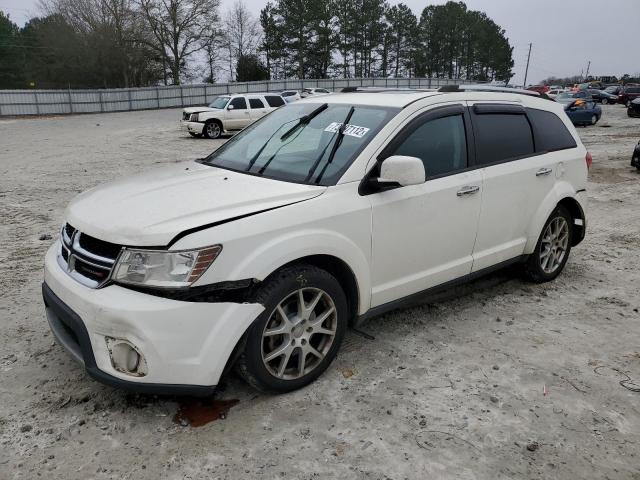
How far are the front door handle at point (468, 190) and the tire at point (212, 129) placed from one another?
1704 centimetres

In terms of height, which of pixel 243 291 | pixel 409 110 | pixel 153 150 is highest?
pixel 409 110

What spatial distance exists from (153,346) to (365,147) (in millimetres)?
1772

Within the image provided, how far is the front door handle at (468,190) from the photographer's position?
3840mm

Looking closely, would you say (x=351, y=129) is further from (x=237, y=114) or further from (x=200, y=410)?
(x=237, y=114)

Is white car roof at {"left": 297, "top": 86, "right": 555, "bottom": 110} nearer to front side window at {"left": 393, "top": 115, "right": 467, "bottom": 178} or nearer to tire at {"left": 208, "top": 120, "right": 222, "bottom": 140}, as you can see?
front side window at {"left": 393, "top": 115, "right": 467, "bottom": 178}

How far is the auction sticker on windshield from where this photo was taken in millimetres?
3516

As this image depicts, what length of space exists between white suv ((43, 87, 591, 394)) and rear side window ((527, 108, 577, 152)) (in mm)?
27

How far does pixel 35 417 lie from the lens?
293cm

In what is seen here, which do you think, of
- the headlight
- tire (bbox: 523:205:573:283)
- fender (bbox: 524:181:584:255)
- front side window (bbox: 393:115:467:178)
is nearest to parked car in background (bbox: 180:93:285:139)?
tire (bbox: 523:205:573:283)

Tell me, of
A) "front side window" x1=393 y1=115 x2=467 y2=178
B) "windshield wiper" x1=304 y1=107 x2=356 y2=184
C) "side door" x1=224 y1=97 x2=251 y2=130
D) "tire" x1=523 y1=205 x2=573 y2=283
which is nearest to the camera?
"windshield wiper" x1=304 y1=107 x2=356 y2=184

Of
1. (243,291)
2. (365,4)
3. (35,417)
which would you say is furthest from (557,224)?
(365,4)

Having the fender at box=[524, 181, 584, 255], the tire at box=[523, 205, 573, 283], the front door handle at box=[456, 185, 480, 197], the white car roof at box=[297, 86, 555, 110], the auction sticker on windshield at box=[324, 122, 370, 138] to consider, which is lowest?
the tire at box=[523, 205, 573, 283]

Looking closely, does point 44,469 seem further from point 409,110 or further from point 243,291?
point 409,110

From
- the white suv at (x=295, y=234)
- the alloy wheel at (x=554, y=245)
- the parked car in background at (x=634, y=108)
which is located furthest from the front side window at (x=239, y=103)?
the parked car in background at (x=634, y=108)
